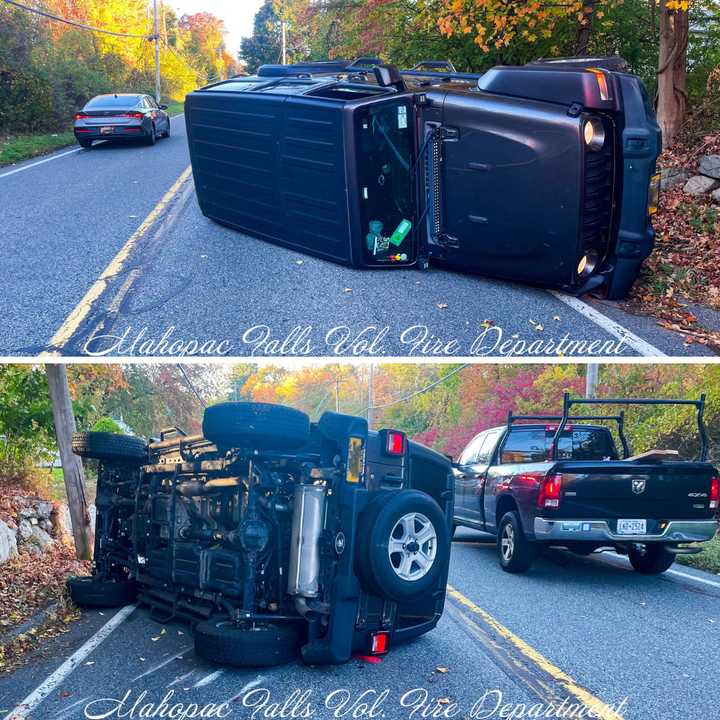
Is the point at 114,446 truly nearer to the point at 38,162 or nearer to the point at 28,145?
the point at 38,162

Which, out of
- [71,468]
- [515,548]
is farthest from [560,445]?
[71,468]

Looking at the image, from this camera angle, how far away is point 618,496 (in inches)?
304

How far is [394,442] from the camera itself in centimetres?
572

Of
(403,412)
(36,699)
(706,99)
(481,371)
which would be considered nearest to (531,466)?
(36,699)

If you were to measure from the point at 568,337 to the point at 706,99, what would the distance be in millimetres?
9393

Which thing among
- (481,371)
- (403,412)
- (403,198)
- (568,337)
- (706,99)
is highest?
(706,99)

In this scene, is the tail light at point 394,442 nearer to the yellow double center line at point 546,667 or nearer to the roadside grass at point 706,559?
the yellow double center line at point 546,667

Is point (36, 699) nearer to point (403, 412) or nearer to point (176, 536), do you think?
point (176, 536)

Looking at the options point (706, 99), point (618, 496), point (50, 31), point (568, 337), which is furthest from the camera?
point (50, 31)

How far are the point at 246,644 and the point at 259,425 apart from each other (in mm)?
1352

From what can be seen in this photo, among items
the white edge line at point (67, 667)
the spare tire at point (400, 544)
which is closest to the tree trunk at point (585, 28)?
the spare tire at point (400, 544)

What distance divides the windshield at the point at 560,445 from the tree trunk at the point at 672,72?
20.0 ft

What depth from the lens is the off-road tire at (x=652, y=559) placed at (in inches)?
336

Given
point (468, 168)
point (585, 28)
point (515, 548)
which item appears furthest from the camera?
point (585, 28)
